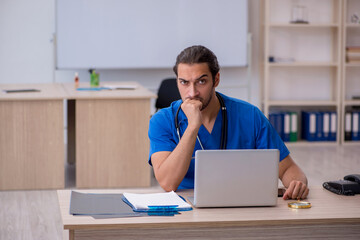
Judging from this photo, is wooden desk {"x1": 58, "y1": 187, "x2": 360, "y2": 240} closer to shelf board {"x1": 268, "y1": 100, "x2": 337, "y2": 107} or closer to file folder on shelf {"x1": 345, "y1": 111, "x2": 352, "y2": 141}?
shelf board {"x1": 268, "y1": 100, "x2": 337, "y2": 107}

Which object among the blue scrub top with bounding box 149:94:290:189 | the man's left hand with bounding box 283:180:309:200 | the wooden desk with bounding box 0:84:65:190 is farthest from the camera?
the wooden desk with bounding box 0:84:65:190

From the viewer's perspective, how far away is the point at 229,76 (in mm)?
7027

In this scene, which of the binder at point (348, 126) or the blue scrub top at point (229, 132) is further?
the binder at point (348, 126)

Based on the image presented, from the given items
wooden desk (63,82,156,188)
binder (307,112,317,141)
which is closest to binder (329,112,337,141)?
binder (307,112,317,141)

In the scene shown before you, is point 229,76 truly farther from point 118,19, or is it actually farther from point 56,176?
point 56,176

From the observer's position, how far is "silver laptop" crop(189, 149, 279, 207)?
1.95 meters

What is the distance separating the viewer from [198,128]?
2.34 m

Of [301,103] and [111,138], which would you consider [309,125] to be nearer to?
[301,103]

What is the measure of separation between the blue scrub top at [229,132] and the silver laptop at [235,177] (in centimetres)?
45

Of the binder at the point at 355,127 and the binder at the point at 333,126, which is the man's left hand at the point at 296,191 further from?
the binder at the point at 355,127

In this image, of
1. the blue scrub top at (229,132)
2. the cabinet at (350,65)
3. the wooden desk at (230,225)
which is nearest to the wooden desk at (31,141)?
the blue scrub top at (229,132)

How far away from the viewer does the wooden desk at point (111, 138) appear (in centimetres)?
476

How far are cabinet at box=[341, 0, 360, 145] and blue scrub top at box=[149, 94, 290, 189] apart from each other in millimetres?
4445

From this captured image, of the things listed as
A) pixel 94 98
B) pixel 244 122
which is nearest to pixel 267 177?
pixel 244 122
